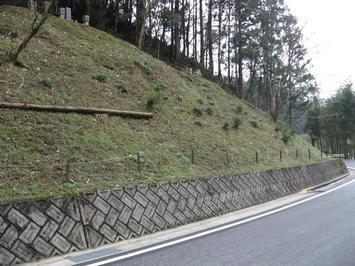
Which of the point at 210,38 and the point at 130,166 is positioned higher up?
the point at 210,38

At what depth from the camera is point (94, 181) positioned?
9516mm

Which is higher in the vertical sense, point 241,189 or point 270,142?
point 270,142

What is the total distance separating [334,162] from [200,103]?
1086 cm

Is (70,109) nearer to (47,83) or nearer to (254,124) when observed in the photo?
(47,83)

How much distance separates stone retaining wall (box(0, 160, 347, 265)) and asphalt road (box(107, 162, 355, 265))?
128cm

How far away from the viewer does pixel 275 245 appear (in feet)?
24.7

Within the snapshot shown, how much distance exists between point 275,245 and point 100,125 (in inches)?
282

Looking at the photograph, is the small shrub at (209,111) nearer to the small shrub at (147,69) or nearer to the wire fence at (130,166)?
the small shrub at (147,69)

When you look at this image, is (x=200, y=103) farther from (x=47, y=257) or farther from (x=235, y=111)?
(x=47, y=257)

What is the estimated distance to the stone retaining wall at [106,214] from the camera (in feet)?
21.9

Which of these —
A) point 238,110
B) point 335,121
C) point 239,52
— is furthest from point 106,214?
point 335,121

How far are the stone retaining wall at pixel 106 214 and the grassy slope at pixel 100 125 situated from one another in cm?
79

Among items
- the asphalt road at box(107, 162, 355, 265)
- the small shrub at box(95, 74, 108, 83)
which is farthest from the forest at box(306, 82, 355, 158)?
the asphalt road at box(107, 162, 355, 265)

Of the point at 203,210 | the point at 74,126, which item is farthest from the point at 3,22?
the point at 203,210
